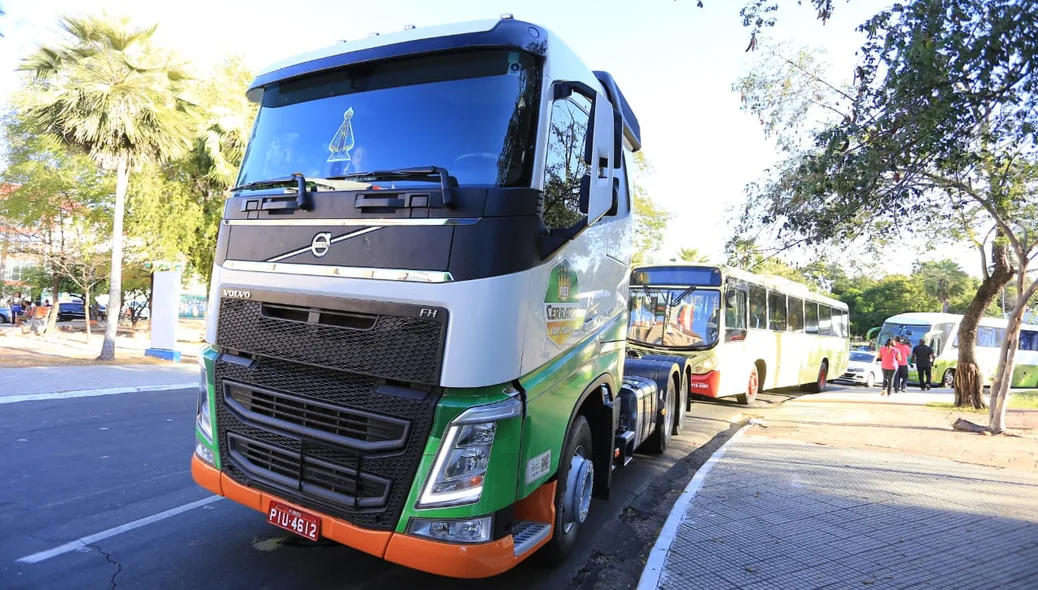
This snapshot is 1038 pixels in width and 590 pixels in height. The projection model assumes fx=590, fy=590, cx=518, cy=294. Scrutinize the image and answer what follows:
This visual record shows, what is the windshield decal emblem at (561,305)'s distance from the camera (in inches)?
137

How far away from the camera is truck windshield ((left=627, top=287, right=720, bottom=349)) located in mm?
12422

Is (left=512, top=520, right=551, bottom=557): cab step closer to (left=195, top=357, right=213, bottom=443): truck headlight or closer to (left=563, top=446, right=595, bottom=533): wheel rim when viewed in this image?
(left=563, top=446, right=595, bottom=533): wheel rim

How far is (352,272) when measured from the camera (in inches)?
127

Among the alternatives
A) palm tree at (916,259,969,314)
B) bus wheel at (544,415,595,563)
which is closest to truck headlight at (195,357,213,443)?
bus wheel at (544,415,595,563)

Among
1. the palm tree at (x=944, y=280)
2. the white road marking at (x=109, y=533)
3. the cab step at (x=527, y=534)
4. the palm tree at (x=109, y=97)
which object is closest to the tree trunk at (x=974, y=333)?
the cab step at (x=527, y=534)

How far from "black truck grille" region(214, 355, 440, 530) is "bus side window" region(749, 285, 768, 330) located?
39.7 ft

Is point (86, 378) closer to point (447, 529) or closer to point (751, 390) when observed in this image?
point (447, 529)

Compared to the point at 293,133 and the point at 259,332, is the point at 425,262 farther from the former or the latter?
the point at 293,133

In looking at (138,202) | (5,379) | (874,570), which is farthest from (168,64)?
(874,570)

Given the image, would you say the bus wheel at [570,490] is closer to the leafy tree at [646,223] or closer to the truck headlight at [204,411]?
the truck headlight at [204,411]

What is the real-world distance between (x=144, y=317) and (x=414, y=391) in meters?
48.7

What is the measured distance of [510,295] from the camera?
3051 mm

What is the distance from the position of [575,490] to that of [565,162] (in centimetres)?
221

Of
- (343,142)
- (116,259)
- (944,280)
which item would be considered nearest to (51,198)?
(116,259)
